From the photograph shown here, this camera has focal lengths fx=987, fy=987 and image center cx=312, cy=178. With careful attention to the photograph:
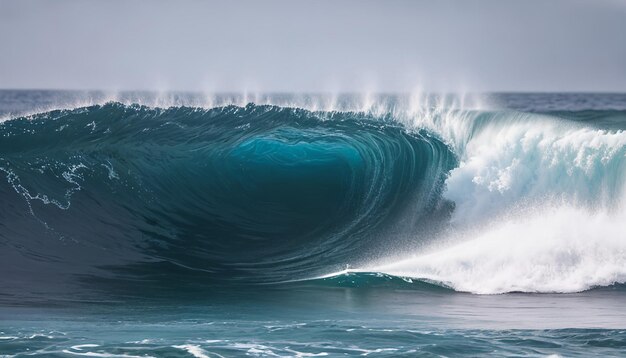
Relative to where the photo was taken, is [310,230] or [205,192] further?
[205,192]

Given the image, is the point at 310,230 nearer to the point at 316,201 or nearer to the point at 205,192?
the point at 316,201

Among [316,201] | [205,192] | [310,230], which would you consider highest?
[205,192]

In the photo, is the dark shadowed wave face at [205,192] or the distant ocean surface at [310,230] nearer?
the distant ocean surface at [310,230]

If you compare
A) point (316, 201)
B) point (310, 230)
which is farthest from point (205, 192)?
point (310, 230)

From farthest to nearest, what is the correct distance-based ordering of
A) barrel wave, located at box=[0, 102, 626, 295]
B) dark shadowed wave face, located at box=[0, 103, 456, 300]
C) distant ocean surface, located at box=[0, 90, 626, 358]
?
dark shadowed wave face, located at box=[0, 103, 456, 300]
barrel wave, located at box=[0, 102, 626, 295]
distant ocean surface, located at box=[0, 90, 626, 358]

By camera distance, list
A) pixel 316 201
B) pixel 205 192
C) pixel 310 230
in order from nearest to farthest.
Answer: pixel 310 230 < pixel 316 201 < pixel 205 192

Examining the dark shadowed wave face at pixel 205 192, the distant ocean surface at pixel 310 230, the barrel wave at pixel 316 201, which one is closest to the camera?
the distant ocean surface at pixel 310 230
